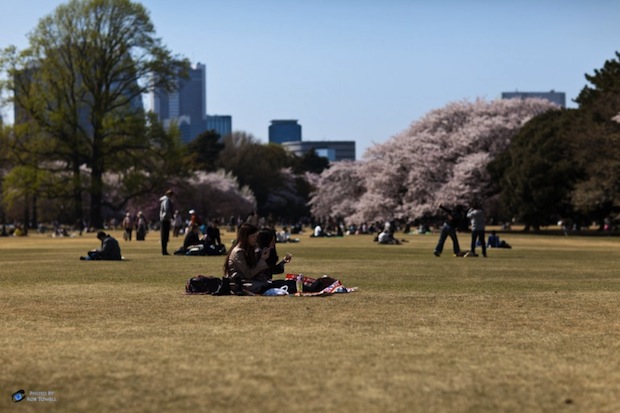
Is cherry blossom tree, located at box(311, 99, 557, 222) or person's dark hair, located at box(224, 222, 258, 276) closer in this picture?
person's dark hair, located at box(224, 222, 258, 276)

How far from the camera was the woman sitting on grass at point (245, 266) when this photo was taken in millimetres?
16234

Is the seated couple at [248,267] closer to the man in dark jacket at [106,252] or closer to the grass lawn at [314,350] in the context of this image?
the grass lawn at [314,350]

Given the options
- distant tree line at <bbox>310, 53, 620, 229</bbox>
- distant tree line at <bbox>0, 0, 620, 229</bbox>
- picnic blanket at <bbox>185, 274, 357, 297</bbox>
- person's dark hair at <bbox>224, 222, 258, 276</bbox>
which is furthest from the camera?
distant tree line at <bbox>0, 0, 620, 229</bbox>

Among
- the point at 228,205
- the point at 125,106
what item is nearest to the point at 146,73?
the point at 125,106

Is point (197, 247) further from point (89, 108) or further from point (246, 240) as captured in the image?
point (89, 108)

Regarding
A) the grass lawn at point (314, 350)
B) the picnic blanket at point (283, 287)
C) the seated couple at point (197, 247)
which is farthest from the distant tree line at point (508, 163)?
the grass lawn at point (314, 350)

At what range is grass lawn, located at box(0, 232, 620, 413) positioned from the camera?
23.9 ft

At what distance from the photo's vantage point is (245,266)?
54.1 feet

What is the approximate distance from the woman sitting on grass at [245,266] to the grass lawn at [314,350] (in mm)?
693

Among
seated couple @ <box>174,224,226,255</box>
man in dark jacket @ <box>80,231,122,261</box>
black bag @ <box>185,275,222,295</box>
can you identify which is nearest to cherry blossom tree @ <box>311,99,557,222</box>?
seated couple @ <box>174,224,226,255</box>

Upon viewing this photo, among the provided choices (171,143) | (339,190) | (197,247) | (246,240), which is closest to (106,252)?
(197,247)

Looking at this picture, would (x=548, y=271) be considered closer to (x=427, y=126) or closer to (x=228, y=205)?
(x=427, y=126)

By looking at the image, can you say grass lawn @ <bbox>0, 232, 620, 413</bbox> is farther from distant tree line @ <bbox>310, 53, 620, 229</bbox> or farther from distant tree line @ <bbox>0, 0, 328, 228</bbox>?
distant tree line @ <bbox>0, 0, 328, 228</bbox>

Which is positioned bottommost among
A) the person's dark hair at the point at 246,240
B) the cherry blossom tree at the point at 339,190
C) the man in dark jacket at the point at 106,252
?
the man in dark jacket at the point at 106,252
